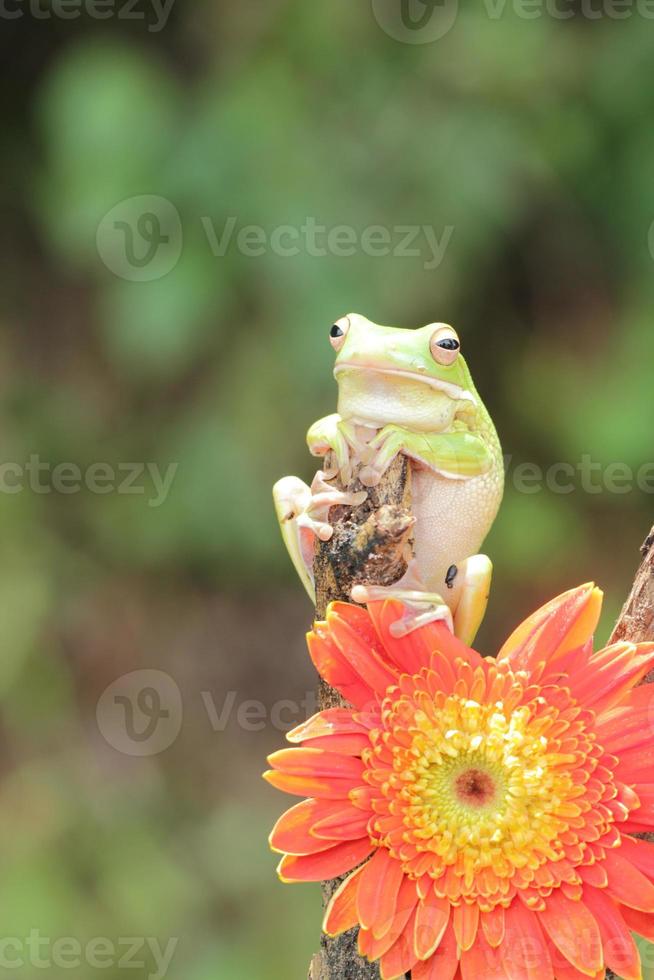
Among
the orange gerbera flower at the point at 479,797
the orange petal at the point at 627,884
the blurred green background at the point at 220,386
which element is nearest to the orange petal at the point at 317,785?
the orange gerbera flower at the point at 479,797

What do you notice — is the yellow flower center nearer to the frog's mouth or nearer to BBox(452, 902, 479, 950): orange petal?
BBox(452, 902, 479, 950): orange petal

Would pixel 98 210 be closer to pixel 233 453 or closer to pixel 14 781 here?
pixel 233 453

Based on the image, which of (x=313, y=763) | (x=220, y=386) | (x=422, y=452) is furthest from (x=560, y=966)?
(x=220, y=386)

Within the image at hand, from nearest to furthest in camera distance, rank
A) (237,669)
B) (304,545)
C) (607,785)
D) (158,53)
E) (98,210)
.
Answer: (607,785) < (304,545) < (98,210) < (158,53) < (237,669)

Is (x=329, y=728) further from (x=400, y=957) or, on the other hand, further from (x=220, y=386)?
(x=220, y=386)

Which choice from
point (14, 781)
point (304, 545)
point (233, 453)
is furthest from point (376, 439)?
point (14, 781)

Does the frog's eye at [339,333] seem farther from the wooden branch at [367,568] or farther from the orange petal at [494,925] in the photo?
the orange petal at [494,925]
